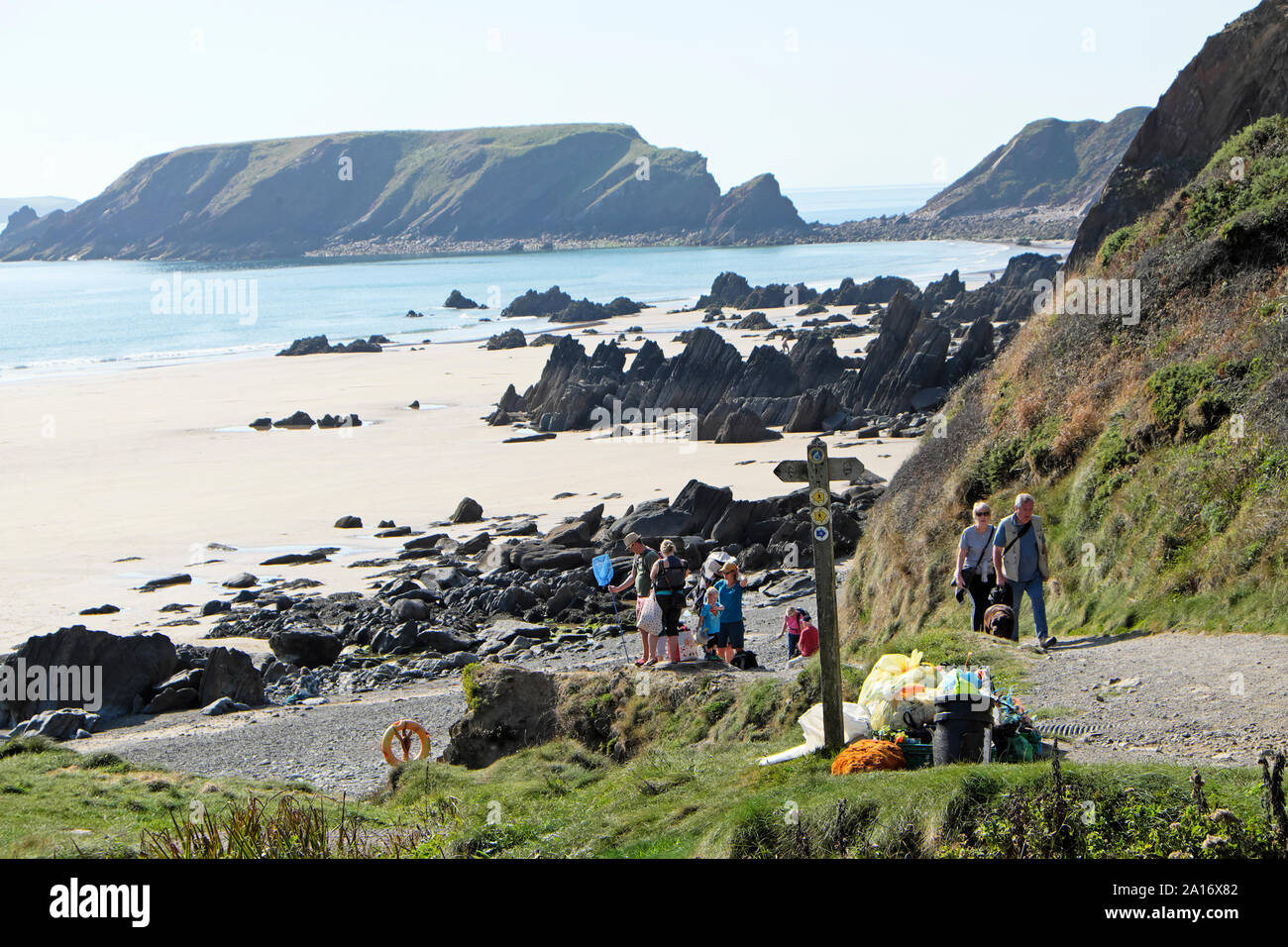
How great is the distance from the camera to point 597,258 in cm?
18225

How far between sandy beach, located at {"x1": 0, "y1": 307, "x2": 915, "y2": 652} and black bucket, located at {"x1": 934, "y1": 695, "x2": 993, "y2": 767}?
1535 cm

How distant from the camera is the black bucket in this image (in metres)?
8.45

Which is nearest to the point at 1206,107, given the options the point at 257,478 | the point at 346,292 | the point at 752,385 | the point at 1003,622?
the point at 1003,622

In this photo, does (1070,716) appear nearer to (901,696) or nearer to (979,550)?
(901,696)

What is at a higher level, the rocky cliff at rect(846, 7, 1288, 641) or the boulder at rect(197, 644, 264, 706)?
the rocky cliff at rect(846, 7, 1288, 641)

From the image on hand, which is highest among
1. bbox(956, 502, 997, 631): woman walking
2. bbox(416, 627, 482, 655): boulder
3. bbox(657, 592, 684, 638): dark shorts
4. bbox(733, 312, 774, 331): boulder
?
bbox(733, 312, 774, 331): boulder

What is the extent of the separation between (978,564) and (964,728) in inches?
176

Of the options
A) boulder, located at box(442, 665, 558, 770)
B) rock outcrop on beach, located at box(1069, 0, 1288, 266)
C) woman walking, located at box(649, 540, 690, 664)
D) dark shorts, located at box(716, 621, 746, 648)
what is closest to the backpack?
woman walking, located at box(649, 540, 690, 664)

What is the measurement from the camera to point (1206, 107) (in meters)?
25.8

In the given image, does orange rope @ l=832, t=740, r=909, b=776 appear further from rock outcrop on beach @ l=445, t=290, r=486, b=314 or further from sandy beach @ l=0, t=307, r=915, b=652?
rock outcrop on beach @ l=445, t=290, r=486, b=314

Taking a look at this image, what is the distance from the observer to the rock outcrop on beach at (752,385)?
41781 millimetres

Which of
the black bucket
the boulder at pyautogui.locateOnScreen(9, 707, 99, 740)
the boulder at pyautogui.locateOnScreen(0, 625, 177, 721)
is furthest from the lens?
the boulder at pyautogui.locateOnScreen(0, 625, 177, 721)

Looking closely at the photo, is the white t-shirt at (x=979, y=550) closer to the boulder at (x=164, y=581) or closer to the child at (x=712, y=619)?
the child at (x=712, y=619)
